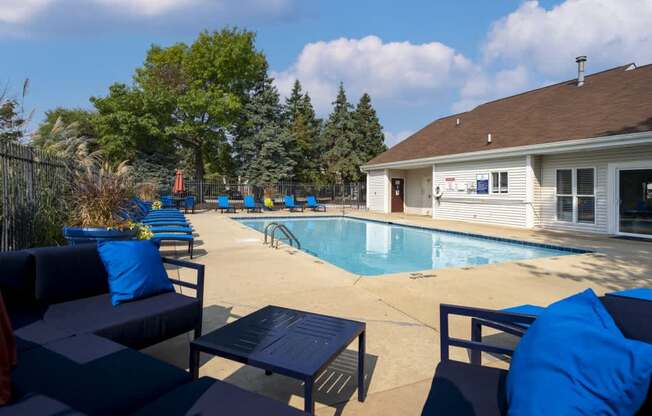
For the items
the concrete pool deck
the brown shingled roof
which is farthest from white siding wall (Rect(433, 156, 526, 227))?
the concrete pool deck

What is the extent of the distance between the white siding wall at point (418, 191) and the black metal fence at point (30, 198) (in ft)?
47.0

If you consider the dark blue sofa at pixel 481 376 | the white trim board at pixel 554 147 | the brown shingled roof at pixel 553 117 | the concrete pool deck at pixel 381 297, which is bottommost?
the concrete pool deck at pixel 381 297

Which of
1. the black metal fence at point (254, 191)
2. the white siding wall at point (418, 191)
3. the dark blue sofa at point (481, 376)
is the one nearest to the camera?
the dark blue sofa at point (481, 376)

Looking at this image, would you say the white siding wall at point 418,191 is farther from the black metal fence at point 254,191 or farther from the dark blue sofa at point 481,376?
the dark blue sofa at point 481,376

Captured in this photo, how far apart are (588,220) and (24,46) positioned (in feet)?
51.4

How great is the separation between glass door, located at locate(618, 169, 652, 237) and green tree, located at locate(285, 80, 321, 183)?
19.5m

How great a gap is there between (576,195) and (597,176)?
746 millimetres

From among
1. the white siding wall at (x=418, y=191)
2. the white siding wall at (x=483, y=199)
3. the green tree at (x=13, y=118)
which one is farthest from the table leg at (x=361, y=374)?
the white siding wall at (x=418, y=191)

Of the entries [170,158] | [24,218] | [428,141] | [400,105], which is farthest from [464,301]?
[400,105]

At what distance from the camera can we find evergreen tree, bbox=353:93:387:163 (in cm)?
3022

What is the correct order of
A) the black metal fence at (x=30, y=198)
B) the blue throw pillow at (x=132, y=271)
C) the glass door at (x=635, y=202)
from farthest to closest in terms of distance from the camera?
1. the glass door at (x=635, y=202)
2. the black metal fence at (x=30, y=198)
3. the blue throw pillow at (x=132, y=271)

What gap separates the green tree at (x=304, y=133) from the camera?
2967 cm

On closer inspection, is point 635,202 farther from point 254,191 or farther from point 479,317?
point 254,191

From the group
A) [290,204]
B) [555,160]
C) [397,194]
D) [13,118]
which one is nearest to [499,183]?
[555,160]
